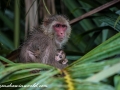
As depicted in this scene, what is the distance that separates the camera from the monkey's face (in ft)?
15.3

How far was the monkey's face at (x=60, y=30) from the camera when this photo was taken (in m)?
4.66

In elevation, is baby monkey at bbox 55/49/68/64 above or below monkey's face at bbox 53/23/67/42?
below

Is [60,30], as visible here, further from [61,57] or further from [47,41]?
[61,57]

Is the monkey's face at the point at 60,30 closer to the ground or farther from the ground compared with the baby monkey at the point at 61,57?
farther from the ground

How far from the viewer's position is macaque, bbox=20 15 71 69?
13.9 feet

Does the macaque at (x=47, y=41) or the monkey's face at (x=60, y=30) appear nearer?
the macaque at (x=47, y=41)

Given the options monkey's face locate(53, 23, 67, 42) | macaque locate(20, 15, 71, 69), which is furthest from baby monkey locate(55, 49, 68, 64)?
monkey's face locate(53, 23, 67, 42)

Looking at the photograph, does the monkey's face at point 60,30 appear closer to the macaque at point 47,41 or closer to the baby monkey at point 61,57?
the macaque at point 47,41

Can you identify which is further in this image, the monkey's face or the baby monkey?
the monkey's face

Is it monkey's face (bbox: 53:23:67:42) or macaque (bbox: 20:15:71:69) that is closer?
macaque (bbox: 20:15:71:69)

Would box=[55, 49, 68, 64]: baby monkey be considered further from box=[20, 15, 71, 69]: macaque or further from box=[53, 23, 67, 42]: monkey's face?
box=[53, 23, 67, 42]: monkey's face

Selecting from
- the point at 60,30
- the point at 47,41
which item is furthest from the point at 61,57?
the point at 60,30

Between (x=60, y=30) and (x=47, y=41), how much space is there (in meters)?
0.30

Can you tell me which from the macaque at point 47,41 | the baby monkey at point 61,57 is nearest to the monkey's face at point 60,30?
the macaque at point 47,41
